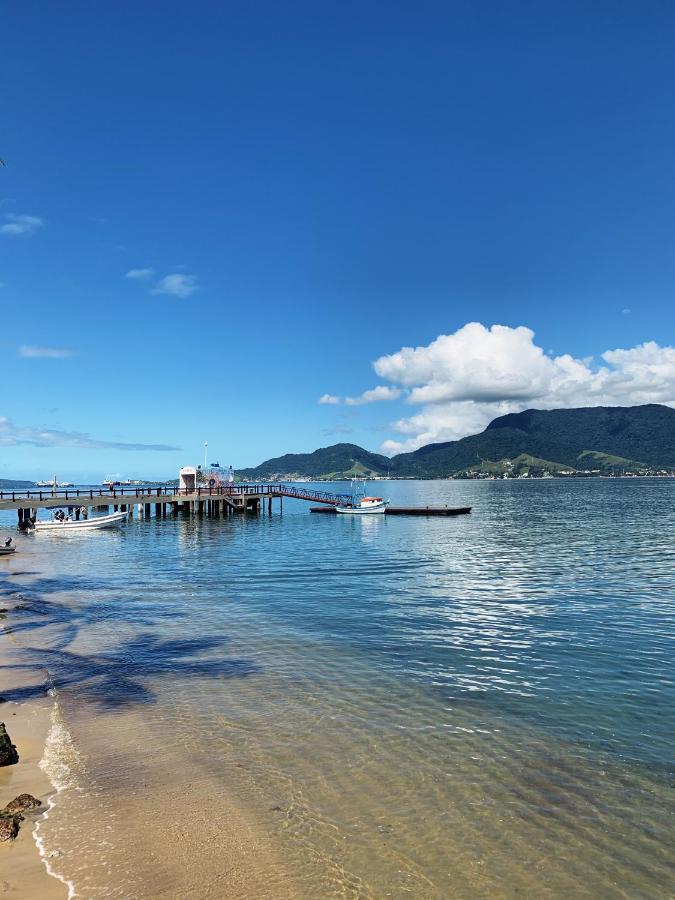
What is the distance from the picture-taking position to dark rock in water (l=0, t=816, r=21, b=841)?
864 cm

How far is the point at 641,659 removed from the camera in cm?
1816

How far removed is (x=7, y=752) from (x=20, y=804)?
6.78 ft

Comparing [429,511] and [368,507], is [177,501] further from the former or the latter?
[429,511]

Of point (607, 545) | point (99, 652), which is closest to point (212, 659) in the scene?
point (99, 652)

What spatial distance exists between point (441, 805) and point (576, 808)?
2.36 m

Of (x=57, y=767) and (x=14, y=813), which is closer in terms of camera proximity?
(x=14, y=813)

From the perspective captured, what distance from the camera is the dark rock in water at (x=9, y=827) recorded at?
864 centimetres

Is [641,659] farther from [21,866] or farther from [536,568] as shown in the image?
[536,568]

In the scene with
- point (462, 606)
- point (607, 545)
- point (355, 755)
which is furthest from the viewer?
point (607, 545)

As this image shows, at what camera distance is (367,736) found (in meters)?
12.7

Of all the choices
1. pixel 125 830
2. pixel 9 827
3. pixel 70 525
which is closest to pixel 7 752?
pixel 9 827

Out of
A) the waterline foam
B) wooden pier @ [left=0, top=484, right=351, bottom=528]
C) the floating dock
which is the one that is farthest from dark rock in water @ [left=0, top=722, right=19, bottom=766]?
the floating dock

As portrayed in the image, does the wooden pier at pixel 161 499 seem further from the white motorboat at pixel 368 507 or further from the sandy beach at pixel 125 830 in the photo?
the sandy beach at pixel 125 830

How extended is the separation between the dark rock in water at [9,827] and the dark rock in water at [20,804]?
196 mm
